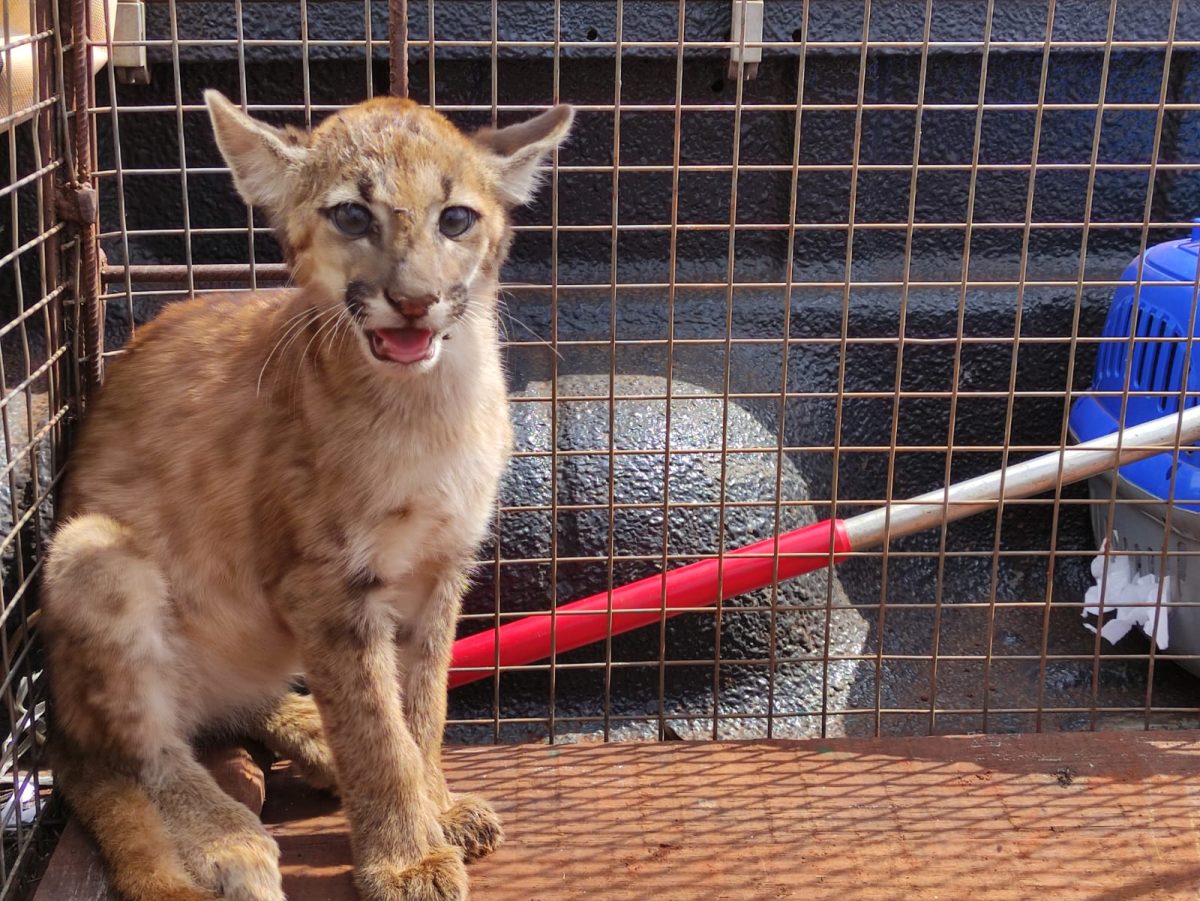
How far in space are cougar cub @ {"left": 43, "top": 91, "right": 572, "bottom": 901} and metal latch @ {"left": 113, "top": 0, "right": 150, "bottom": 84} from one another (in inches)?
49.6

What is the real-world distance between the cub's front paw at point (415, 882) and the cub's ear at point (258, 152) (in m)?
1.21

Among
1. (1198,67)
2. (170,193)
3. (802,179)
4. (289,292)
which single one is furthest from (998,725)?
(170,193)

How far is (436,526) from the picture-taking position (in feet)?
8.25

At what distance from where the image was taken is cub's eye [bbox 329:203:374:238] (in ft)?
7.76

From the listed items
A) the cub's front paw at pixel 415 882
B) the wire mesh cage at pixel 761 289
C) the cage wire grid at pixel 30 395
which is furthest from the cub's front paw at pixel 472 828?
the wire mesh cage at pixel 761 289

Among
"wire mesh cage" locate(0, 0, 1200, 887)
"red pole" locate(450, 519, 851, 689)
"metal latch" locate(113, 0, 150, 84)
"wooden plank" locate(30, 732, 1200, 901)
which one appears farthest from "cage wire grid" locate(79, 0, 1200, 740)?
"wooden plank" locate(30, 732, 1200, 901)

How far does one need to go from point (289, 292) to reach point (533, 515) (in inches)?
53.7

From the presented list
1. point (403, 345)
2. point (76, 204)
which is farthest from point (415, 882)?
point (76, 204)

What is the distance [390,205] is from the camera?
92.4 inches

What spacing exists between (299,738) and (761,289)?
6.87ft

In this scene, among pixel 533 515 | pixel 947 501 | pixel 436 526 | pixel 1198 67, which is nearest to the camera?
pixel 436 526

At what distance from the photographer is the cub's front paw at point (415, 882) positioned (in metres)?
2.35

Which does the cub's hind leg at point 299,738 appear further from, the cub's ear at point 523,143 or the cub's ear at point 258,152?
the cub's ear at point 523,143

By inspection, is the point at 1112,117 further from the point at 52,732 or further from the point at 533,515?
the point at 52,732
